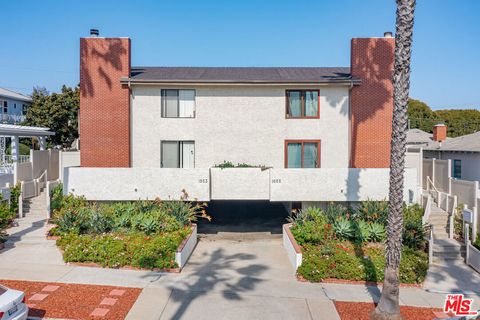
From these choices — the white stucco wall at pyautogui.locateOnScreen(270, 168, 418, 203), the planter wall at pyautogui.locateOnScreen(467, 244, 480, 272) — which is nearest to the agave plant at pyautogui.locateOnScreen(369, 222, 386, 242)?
the white stucco wall at pyautogui.locateOnScreen(270, 168, 418, 203)

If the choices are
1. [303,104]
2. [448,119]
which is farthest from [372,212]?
[448,119]

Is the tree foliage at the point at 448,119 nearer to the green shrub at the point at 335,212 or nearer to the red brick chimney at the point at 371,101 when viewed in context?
the red brick chimney at the point at 371,101

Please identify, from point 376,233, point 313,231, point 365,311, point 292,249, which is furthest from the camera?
point 313,231

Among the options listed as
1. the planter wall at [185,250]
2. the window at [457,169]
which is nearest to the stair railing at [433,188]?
the window at [457,169]

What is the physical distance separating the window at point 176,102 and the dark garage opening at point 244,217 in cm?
640

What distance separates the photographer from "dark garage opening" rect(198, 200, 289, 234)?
20875 mm

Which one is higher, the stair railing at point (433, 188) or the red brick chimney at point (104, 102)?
the red brick chimney at point (104, 102)

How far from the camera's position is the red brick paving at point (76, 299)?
973cm

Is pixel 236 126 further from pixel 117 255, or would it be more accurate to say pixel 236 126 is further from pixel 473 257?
pixel 473 257

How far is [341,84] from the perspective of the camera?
66.0 feet

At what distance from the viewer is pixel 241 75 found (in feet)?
72.3

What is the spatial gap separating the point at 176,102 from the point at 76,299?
1240 centimetres

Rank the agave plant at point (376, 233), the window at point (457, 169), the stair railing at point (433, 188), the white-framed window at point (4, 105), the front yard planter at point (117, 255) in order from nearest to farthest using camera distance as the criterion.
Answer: the front yard planter at point (117, 255) < the agave plant at point (376, 233) < the stair railing at point (433, 188) < the window at point (457, 169) < the white-framed window at point (4, 105)

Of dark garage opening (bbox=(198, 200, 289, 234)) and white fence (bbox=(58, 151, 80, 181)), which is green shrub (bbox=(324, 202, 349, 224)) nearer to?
dark garage opening (bbox=(198, 200, 289, 234))
